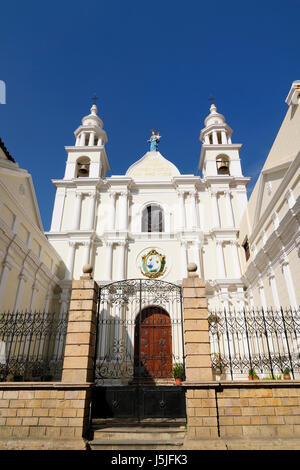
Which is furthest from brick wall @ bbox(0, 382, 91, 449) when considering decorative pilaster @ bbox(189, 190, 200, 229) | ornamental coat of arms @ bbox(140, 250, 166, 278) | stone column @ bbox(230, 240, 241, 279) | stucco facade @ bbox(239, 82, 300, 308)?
decorative pilaster @ bbox(189, 190, 200, 229)

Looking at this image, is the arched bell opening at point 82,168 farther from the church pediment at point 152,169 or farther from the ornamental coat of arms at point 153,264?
the ornamental coat of arms at point 153,264

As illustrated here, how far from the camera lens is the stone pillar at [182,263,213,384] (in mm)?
6816

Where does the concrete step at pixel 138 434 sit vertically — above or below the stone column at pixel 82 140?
below

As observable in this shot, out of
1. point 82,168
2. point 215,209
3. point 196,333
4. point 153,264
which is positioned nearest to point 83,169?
point 82,168

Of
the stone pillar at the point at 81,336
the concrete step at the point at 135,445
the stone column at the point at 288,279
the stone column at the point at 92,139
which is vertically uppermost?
the stone column at the point at 92,139

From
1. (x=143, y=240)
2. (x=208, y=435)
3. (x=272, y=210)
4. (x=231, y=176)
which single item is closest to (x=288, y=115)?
(x=272, y=210)

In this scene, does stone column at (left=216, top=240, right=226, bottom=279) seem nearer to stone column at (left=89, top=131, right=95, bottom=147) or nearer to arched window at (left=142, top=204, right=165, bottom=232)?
arched window at (left=142, top=204, right=165, bottom=232)

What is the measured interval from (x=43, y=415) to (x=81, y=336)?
5.90 ft

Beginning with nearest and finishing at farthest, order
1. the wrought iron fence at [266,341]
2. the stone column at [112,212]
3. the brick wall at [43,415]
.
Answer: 1. the brick wall at [43,415]
2. the wrought iron fence at [266,341]
3. the stone column at [112,212]

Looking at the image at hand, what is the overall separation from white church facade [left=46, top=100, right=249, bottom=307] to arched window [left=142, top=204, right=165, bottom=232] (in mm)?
65

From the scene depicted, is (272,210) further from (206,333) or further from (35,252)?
(35,252)

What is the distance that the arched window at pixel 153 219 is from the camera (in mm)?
19125

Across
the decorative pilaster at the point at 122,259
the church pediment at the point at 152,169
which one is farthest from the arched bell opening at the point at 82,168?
the decorative pilaster at the point at 122,259

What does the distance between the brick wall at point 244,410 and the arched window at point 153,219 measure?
1303 centimetres
